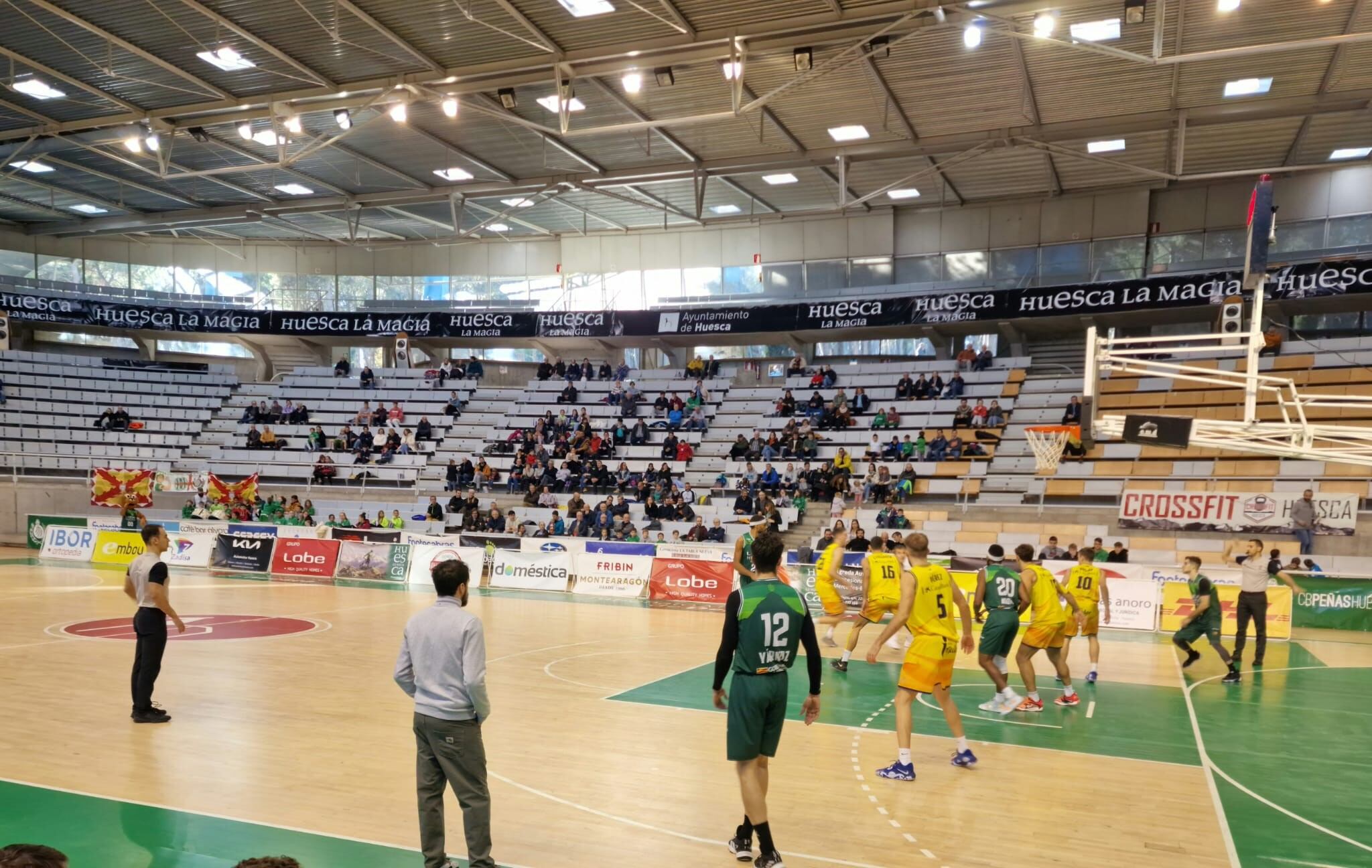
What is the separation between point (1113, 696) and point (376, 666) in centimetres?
911

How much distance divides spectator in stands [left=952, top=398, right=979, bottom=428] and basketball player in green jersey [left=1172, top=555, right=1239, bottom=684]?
14.8 metres

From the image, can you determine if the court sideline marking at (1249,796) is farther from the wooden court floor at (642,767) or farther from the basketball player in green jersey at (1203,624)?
the basketball player in green jersey at (1203,624)

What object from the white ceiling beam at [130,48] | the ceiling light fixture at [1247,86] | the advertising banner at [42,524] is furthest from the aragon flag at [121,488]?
the ceiling light fixture at [1247,86]

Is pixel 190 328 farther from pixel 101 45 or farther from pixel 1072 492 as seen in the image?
pixel 1072 492

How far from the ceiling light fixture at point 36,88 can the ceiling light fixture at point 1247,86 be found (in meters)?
28.1

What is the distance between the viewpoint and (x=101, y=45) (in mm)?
22375

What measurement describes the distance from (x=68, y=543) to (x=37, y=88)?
11.5 meters

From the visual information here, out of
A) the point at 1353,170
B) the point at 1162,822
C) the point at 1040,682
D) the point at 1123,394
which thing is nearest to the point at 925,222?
the point at 1123,394

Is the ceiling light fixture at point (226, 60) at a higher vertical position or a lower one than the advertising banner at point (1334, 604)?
higher

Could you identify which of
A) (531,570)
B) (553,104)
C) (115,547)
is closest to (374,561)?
(531,570)

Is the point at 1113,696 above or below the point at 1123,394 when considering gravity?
below

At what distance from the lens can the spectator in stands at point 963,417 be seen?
2919cm

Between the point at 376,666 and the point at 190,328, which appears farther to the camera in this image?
the point at 190,328

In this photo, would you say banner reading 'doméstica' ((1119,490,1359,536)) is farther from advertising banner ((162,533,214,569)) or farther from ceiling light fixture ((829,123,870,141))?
advertising banner ((162,533,214,569))
